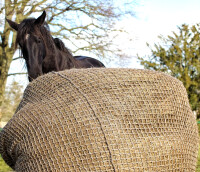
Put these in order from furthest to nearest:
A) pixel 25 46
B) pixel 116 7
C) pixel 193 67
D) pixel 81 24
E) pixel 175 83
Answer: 1. pixel 193 67
2. pixel 81 24
3. pixel 116 7
4. pixel 25 46
5. pixel 175 83

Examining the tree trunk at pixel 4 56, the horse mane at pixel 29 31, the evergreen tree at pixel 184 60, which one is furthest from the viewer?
the evergreen tree at pixel 184 60

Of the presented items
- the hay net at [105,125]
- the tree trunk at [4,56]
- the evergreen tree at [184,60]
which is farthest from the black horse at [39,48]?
the evergreen tree at [184,60]

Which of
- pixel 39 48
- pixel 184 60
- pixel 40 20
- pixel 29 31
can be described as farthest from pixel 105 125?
pixel 184 60

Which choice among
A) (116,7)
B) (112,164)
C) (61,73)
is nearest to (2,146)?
(61,73)

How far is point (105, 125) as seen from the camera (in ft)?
6.24

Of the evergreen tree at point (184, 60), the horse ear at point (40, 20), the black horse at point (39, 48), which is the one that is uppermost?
the horse ear at point (40, 20)

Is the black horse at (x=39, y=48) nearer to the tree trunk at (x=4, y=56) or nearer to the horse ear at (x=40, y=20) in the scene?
the horse ear at (x=40, y=20)

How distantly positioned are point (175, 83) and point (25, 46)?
9.24 ft

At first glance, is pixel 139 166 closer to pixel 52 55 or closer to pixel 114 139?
pixel 114 139

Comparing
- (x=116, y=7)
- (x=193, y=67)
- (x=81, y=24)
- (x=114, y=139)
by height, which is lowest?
(x=193, y=67)

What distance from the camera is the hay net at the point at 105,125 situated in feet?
6.21

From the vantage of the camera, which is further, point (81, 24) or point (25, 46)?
point (81, 24)

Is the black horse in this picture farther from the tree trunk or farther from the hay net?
the tree trunk

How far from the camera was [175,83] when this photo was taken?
221 cm
